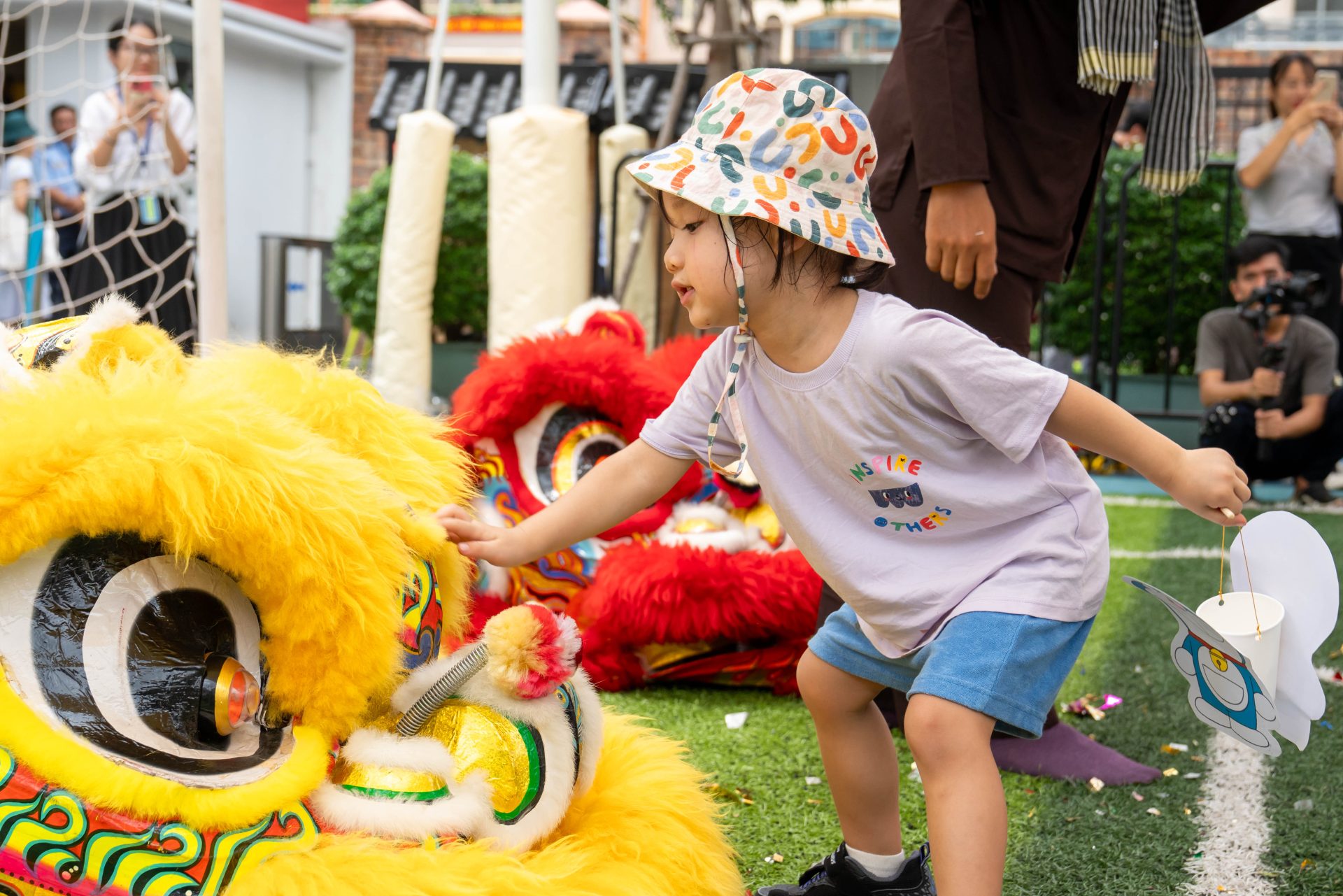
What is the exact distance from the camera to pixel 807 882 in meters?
1.65

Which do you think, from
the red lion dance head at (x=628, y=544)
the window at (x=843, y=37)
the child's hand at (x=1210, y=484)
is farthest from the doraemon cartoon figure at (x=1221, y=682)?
the window at (x=843, y=37)

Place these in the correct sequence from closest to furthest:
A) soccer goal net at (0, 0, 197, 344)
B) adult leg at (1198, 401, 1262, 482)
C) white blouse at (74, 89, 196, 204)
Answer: soccer goal net at (0, 0, 197, 344) < white blouse at (74, 89, 196, 204) < adult leg at (1198, 401, 1262, 482)

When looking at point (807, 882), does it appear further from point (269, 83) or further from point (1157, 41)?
point (269, 83)

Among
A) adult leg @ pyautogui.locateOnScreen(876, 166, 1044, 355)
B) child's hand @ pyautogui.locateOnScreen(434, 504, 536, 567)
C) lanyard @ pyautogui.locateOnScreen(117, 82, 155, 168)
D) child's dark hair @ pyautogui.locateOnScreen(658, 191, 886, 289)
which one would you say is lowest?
child's hand @ pyautogui.locateOnScreen(434, 504, 536, 567)

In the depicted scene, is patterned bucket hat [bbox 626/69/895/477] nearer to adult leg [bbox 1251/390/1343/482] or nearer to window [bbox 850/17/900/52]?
adult leg [bbox 1251/390/1343/482]

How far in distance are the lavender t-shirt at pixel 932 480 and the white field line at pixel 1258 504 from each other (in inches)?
146

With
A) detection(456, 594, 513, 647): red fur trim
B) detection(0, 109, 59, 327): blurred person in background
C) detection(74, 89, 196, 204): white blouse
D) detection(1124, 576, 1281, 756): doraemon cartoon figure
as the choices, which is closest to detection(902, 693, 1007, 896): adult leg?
detection(1124, 576, 1281, 756): doraemon cartoon figure

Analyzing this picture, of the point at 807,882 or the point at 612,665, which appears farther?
the point at 612,665

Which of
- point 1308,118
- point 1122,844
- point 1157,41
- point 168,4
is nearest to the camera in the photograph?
point 1122,844

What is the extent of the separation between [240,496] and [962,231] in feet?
3.62

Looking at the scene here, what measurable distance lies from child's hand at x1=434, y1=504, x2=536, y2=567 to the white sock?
1.88 feet

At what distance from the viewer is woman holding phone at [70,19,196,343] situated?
4.46 meters

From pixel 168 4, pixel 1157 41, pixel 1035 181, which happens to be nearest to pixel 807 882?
pixel 1035 181

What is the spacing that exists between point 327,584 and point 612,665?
4.31 feet
